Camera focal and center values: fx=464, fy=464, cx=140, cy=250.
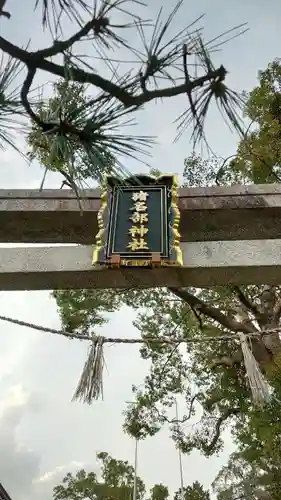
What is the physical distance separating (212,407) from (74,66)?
6.44m

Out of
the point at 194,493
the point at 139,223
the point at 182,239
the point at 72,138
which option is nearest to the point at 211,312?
the point at 182,239

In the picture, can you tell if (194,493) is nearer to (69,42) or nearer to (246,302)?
(246,302)

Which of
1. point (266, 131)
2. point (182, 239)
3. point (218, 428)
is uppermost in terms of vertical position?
point (266, 131)

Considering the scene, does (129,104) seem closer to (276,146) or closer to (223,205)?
(223,205)

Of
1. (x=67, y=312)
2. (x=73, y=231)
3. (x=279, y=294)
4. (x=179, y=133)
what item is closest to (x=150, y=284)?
(x=73, y=231)

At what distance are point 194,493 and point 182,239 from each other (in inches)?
272

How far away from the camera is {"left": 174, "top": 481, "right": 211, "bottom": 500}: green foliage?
25.8 feet

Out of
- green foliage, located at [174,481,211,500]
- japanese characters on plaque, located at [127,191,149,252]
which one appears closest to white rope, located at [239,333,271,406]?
japanese characters on plaque, located at [127,191,149,252]

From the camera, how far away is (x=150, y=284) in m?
2.36

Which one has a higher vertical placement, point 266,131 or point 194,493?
point 266,131

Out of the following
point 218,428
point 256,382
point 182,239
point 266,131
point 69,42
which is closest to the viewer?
point 69,42

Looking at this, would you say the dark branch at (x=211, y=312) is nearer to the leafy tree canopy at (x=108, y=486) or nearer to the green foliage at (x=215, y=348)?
the green foliage at (x=215, y=348)

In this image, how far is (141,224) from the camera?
7.93 ft

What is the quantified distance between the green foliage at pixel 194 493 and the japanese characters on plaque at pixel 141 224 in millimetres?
6810
